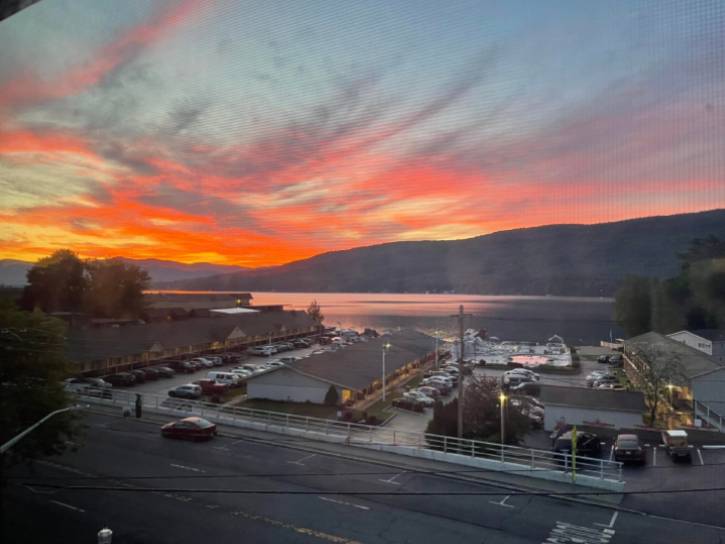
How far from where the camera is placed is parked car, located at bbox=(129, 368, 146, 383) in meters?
5.09

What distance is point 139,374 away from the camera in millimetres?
5129

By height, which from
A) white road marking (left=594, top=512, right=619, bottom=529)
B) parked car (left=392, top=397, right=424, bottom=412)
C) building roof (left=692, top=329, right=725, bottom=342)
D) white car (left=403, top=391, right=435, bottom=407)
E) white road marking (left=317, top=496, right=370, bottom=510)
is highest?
building roof (left=692, top=329, right=725, bottom=342)

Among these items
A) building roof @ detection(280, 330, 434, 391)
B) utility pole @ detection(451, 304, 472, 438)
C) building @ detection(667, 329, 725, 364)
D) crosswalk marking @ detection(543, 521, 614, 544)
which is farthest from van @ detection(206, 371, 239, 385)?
building @ detection(667, 329, 725, 364)

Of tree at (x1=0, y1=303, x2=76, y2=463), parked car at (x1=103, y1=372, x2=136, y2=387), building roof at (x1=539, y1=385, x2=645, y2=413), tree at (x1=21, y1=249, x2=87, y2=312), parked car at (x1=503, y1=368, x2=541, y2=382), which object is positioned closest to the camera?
tree at (x1=0, y1=303, x2=76, y2=463)

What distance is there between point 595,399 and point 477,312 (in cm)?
111

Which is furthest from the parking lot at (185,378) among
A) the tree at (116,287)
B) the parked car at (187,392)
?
the tree at (116,287)

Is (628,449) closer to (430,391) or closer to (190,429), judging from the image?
(430,391)

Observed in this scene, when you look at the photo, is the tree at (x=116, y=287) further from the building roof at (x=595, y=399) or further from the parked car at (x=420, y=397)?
the building roof at (x=595, y=399)

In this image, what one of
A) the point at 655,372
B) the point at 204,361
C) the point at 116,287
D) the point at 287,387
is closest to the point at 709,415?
the point at 655,372

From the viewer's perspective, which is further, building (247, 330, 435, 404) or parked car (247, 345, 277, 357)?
parked car (247, 345, 277, 357)

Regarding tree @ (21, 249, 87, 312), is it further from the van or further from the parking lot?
the van

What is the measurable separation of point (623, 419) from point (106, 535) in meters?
3.37

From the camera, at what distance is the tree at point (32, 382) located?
10.8 ft

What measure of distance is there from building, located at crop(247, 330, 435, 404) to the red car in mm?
482
